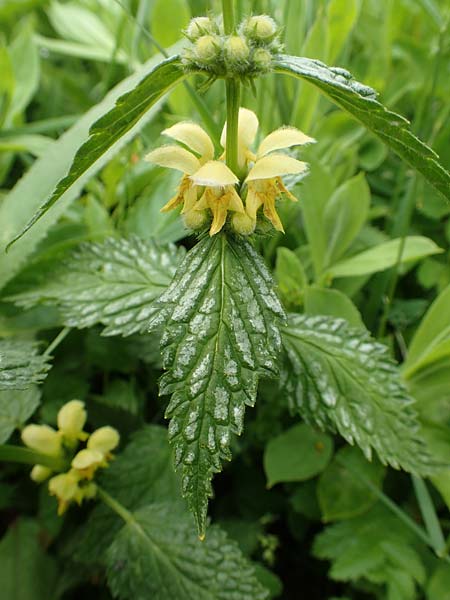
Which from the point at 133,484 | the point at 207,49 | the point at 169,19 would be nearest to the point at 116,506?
the point at 133,484

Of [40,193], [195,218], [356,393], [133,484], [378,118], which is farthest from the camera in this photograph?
[40,193]

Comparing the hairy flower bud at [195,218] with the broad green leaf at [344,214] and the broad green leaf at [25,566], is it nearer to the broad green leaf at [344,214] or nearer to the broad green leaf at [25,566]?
the broad green leaf at [344,214]

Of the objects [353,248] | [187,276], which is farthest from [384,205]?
[187,276]

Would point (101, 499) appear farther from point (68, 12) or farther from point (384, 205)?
point (68, 12)

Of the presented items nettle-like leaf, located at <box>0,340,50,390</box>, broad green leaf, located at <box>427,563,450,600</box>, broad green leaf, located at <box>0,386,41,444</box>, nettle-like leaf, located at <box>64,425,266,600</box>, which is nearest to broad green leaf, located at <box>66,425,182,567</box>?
nettle-like leaf, located at <box>64,425,266,600</box>

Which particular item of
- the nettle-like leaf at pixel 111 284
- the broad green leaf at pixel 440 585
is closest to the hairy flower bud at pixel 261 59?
the nettle-like leaf at pixel 111 284

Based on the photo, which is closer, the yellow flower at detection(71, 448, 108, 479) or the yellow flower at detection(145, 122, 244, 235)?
the yellow flower at detection(145, 122, 244, 235)

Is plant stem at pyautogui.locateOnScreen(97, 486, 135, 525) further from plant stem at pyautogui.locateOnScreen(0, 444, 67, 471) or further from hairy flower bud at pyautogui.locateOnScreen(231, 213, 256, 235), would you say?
hairy flower bud at pyautogui.locateOnScreen(231, 213, 256, 235)

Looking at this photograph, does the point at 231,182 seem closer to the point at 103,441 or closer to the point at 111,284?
the point at 111,284
